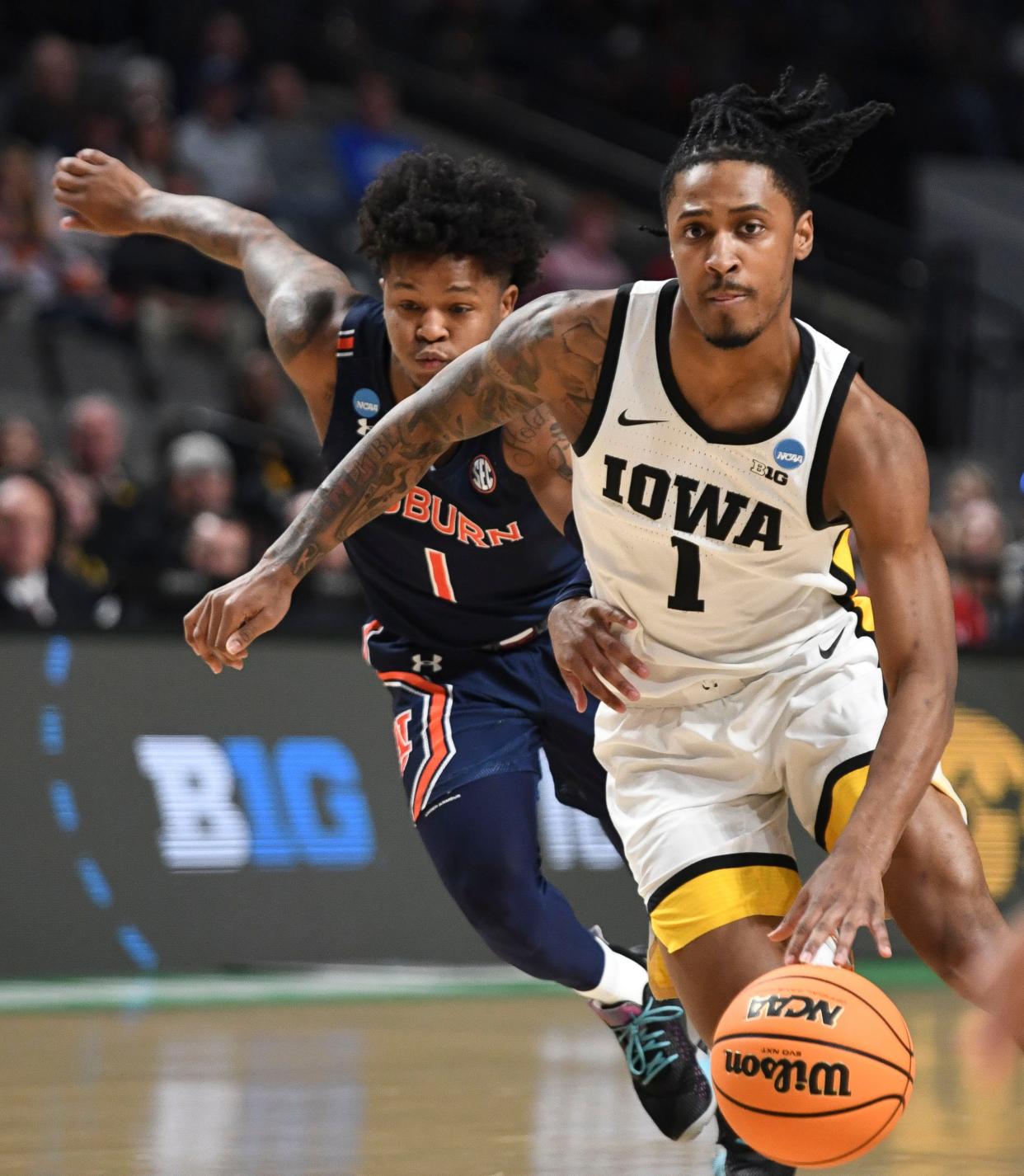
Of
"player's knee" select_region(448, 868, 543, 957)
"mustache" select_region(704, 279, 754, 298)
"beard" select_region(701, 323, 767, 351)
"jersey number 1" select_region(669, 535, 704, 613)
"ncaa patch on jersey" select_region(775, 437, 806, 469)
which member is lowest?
"player's knee" select_region(448, 868, 543, 957)

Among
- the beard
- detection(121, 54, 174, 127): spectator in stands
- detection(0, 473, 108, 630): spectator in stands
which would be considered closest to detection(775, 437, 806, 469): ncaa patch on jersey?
the beard

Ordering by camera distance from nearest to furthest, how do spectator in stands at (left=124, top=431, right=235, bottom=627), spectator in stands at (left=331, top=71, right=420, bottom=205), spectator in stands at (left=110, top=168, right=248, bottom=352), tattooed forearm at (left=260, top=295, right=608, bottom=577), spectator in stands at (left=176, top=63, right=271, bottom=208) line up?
tattooed forearm at (left=260, top=295, right=608, bottom=577) → spectator in stands at (left=124, top=431, right=235, bottom=627) → spectator in stands at (left=110, top=168, right=248, bottom=352) → spectator in stands at (left=176, top=63, right=271, bottom=208) → spectator in stands at (left=331, top=71, right=420, bottom=205)

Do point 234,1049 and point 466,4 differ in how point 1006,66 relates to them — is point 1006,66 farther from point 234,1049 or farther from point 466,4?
point 234,1049

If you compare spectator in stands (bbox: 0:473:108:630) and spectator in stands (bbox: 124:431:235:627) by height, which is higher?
spectator in stands (bbox: 0:473:108:630)

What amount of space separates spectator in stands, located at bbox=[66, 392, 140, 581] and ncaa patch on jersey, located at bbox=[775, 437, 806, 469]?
209 inches

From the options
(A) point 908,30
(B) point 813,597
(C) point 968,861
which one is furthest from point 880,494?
(A) point 908,30

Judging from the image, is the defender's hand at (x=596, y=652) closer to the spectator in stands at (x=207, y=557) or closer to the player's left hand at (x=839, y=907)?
the player's left hand at (x=839, y=907)

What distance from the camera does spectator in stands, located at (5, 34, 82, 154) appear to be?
11.5 m

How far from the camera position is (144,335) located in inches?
447

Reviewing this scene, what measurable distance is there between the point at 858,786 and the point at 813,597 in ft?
1.40

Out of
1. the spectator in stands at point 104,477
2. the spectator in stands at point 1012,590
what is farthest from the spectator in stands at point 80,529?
the spectator in stands at point 1012,590

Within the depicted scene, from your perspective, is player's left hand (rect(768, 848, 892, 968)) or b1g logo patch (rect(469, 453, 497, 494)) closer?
player's left hand (rect(768, 848, 892, 968))

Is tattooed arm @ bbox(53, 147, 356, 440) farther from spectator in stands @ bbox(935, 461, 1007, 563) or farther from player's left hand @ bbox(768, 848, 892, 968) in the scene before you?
spectator in stands @ bbox(935, 461, 1007, 563)

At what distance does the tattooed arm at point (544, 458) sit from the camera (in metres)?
Result: 4.61
